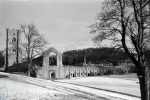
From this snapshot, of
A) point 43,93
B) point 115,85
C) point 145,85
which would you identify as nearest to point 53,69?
point 115,85

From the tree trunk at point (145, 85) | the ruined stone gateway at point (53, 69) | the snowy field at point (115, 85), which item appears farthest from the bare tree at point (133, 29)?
the ruined stone gateway at point (53, 69)

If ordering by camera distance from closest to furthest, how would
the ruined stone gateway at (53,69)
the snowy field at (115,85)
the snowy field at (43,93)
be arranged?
the snowy field at (43,93) → the snowy field at (115,85) → the ruined stone gateway at (53,69)

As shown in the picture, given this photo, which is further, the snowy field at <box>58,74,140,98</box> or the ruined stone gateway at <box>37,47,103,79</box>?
the ruined stone gateway at <box>37,47,103,79</box>

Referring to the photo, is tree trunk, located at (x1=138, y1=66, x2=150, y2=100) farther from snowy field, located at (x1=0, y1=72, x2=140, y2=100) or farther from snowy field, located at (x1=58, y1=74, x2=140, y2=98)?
snowy field, located at (x1=58, y1=74, x2=140, y2=98)

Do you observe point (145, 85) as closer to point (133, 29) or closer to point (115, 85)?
point (133, 29)

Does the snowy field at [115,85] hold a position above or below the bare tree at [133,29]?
below

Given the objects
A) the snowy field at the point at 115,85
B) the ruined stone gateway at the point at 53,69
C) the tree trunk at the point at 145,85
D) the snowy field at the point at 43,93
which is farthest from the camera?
the ruined stone gateway at the point at 53,69

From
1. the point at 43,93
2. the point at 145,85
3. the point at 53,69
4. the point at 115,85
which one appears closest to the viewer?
the point at 145,85

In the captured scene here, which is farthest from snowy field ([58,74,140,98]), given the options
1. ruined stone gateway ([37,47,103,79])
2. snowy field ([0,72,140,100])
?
ruined stone gateway ([37,47,103,79])

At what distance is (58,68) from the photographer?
4481cm

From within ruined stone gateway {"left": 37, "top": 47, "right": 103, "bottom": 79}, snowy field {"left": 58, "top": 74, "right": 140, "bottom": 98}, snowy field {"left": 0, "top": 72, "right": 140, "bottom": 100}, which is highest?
ruined stone gateway {"left": 37, "top": 47, "right": 103, "bottom": 79}

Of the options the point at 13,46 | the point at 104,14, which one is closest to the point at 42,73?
the point at 13,46

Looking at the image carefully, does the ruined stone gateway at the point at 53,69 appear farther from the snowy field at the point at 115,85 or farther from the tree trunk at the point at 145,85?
the tree trunk at the point at 145,85

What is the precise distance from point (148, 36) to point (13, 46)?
2766cm
